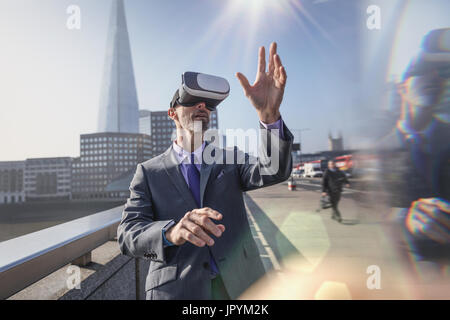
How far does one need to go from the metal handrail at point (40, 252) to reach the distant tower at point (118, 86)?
109 m

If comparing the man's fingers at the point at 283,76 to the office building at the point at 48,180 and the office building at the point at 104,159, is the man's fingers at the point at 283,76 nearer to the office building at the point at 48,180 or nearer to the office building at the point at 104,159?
the office building at the point at 104,159

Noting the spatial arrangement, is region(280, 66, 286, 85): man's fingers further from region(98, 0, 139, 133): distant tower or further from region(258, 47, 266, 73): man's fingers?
region(98, 0, 139, 133): distant tower

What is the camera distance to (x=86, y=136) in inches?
3812

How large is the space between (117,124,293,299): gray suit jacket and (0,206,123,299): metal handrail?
732 mm

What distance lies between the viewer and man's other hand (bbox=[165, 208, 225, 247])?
773 mm

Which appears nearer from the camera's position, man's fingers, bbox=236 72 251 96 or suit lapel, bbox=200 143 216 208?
man's fingers, bbox=236 72 251 96

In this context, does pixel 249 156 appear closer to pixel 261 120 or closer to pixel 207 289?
pixel 261 120

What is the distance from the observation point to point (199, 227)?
81 centimetres

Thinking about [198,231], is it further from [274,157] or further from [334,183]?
[334,183]

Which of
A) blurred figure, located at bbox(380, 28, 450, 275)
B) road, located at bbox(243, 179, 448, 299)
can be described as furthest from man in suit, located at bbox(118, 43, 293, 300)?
blurred figure, located at bbox(380, 28, 450, 275)

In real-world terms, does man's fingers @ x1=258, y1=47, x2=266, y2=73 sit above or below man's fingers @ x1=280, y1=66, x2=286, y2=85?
above

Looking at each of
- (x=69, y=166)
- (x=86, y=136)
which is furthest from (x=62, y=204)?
(x=86, y=136)

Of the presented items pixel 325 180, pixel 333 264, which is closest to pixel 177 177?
pixel 333 264

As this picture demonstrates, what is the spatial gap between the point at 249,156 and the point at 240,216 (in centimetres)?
35
